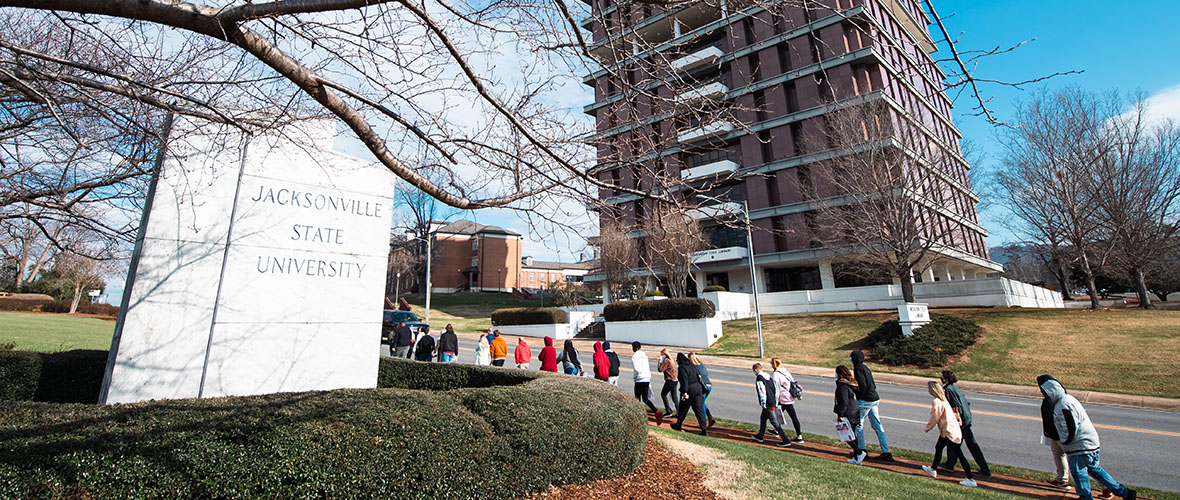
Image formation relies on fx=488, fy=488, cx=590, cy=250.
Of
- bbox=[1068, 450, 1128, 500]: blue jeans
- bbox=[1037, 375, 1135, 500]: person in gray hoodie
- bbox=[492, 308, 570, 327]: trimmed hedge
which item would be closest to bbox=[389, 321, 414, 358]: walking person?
bbox=[1037, 375, 1135, 500]: person in gray hoodie

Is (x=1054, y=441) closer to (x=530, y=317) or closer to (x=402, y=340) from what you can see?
(x=402, y=340)

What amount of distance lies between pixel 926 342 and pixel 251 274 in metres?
20.6

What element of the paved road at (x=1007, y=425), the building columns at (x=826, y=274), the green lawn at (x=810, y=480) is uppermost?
the building columns at (x=826, y=274)

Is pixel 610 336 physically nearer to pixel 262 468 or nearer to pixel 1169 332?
pixel 1169 332

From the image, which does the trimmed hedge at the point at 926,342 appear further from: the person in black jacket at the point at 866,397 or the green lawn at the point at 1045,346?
the person in black jacket at the point at 866,397

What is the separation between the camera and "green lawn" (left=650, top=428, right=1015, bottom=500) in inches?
208

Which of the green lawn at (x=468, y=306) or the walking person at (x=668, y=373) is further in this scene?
the green lawn at (x=468, y=306)

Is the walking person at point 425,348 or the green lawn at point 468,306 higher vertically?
the green lawn at point 468,306

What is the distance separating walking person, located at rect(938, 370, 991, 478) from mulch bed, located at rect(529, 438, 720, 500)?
13.9ft

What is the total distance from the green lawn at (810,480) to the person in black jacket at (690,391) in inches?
68.8

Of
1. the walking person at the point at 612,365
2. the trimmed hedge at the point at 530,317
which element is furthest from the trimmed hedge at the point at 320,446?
the trimmed hedge at the point at 530,317

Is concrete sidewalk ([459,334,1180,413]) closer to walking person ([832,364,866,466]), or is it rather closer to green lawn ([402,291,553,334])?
walking person ([832,364,866,466])

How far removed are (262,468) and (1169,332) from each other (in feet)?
86.1

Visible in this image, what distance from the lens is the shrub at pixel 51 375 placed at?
20.5 ft
